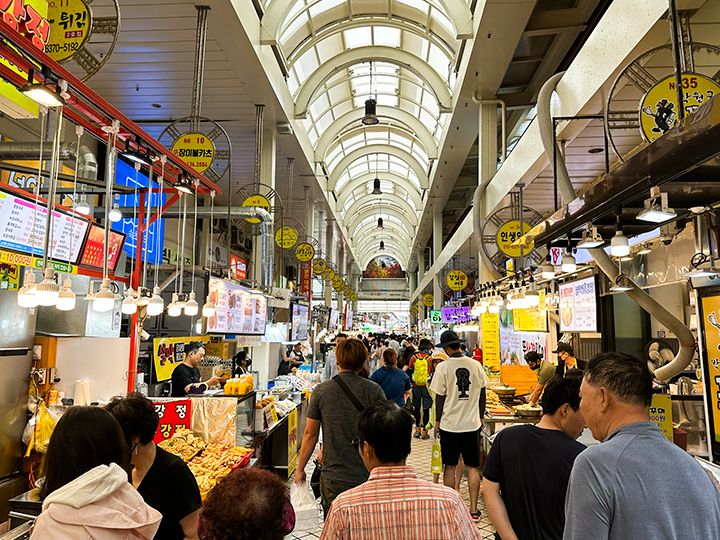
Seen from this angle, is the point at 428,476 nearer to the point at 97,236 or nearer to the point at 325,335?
the point at 97,236

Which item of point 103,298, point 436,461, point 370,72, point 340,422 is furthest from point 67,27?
point 370,72

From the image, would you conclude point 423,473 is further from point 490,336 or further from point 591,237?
point 490,336

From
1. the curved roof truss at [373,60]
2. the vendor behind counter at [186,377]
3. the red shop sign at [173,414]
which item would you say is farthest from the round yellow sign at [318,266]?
the red shop sign at [173,414]

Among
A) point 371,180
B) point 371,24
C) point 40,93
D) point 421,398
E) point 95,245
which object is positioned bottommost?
point 421,398

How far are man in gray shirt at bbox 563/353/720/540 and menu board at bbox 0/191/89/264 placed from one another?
3709 millimetres

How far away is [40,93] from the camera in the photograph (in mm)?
2857

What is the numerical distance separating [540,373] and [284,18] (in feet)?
22.3

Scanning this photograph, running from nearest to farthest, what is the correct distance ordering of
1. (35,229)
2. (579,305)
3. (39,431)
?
1. (35,229)
2. (39,431)
3. (579,305)

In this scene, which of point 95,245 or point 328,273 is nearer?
point 95,245

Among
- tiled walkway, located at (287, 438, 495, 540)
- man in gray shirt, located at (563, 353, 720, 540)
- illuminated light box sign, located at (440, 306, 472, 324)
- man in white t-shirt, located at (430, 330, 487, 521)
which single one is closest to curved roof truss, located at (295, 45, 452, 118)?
illuminated light box sign, located at (440, 306, 472, 324)

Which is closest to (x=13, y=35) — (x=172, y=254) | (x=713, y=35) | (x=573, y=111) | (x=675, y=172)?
(x=675, y=172)

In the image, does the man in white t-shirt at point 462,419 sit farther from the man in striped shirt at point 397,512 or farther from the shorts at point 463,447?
the man in striped shirt at point 397,512

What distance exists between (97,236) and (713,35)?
6480mm

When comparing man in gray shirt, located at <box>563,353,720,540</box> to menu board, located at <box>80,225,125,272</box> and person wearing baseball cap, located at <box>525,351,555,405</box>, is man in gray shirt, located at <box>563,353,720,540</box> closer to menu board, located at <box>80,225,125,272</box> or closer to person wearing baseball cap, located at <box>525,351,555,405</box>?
menu board, located at <box>80,225,125,272</box>
